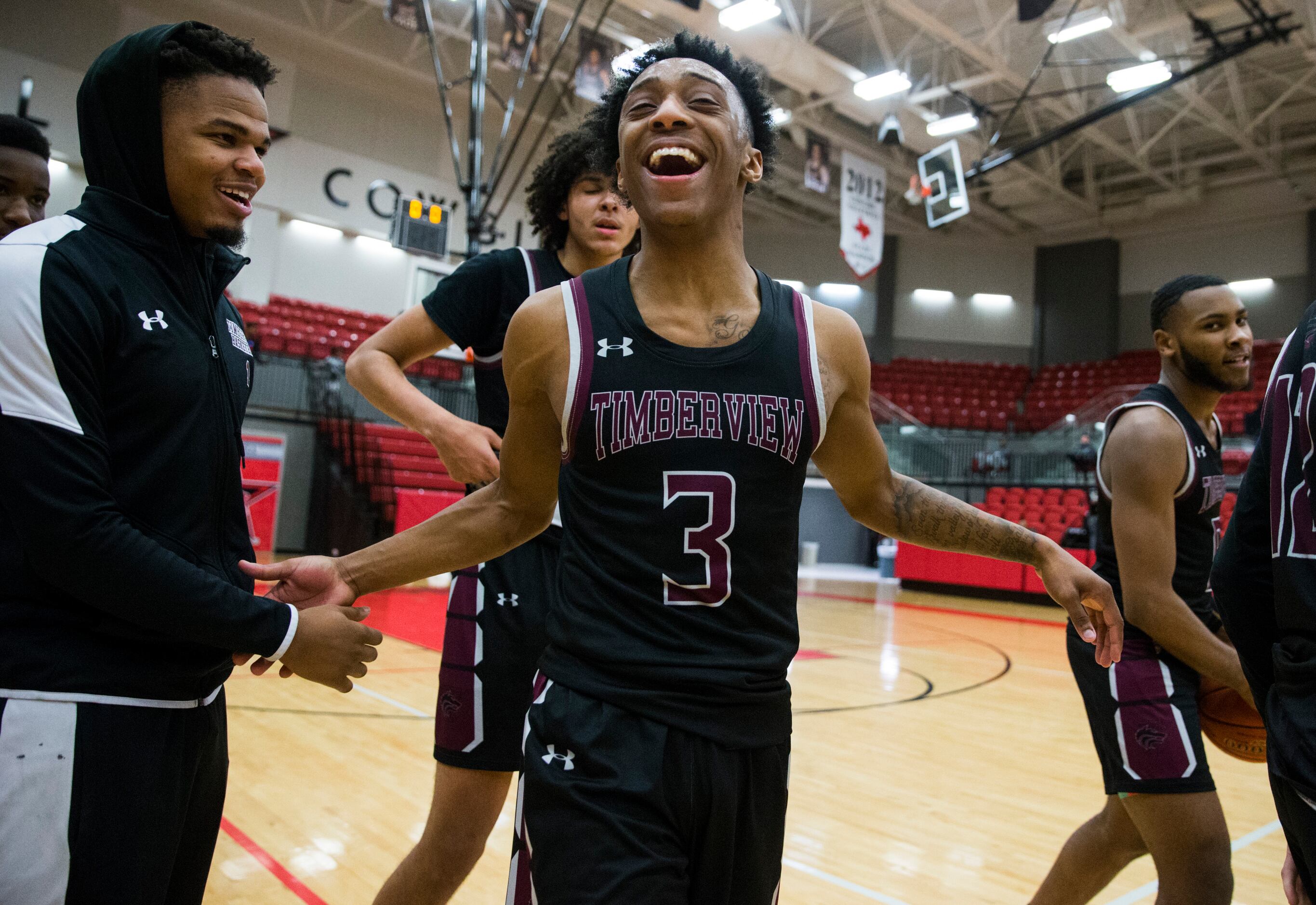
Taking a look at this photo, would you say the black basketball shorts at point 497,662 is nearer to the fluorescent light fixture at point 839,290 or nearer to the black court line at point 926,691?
the black court line at point 926,691

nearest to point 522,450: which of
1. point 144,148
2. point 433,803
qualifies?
point 144,148

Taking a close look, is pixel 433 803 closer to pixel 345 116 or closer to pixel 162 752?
pixel 162 752

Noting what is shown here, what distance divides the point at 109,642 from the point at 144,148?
78cm

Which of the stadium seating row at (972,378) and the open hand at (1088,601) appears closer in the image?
the open hand at (1088,601)

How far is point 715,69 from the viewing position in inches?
70.0

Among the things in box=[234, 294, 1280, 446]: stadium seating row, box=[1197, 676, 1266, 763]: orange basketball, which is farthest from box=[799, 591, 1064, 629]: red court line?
box=[1197, 676, 1266, 763]: orange basketball

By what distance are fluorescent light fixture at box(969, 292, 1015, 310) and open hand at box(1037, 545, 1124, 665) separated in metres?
23.6

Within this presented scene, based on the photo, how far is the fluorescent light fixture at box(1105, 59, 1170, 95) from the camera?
12648 mm

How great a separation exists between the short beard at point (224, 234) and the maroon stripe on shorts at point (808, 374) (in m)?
0.96

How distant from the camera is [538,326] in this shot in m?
1.58

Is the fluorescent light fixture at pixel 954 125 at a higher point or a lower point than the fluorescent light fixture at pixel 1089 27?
lower

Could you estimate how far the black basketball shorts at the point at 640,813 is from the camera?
4.39 ft

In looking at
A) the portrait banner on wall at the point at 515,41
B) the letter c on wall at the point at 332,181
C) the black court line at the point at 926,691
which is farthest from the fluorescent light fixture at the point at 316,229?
the black court line at the point at 926,691

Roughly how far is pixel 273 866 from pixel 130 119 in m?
2.59
